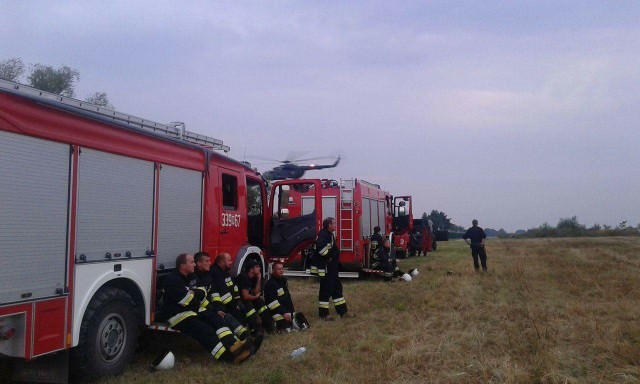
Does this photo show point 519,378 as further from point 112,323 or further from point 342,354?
point 112,323

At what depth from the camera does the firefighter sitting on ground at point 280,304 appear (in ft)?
26.5

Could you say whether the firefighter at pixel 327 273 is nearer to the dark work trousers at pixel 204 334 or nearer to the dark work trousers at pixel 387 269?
the dark work trousers at pixel 204 334

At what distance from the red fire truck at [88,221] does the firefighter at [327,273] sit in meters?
2.20

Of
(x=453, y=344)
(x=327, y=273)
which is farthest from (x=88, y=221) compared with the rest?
(x=327, y=273)

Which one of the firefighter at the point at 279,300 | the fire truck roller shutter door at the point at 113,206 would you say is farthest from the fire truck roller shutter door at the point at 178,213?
the firefighter at the point at 279,300

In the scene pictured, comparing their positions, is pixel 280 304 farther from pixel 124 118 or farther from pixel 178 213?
pixel 124 118

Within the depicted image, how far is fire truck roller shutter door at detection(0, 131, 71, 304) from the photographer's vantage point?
4.35m

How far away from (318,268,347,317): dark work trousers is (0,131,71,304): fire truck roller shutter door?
16.5 ft

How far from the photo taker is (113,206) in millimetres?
5590

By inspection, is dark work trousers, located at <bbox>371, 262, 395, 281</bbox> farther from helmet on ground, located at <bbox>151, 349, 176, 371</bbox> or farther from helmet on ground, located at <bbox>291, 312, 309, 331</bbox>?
helmet on ground, located at <bbox>151, 349, 176, 371</bbox>

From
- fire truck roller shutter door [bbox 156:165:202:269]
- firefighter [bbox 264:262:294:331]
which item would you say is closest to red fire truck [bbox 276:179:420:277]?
firefighter [bbox 264:262:294:331]

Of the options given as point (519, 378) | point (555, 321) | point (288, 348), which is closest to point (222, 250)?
point (288, 348)

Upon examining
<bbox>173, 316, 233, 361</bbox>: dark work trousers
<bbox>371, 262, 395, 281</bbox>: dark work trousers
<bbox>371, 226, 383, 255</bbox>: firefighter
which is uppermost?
<bbox>371, 226, 383, 255</bbox>: firefighter

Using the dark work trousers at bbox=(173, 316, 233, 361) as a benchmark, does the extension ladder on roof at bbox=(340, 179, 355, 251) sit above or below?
above
